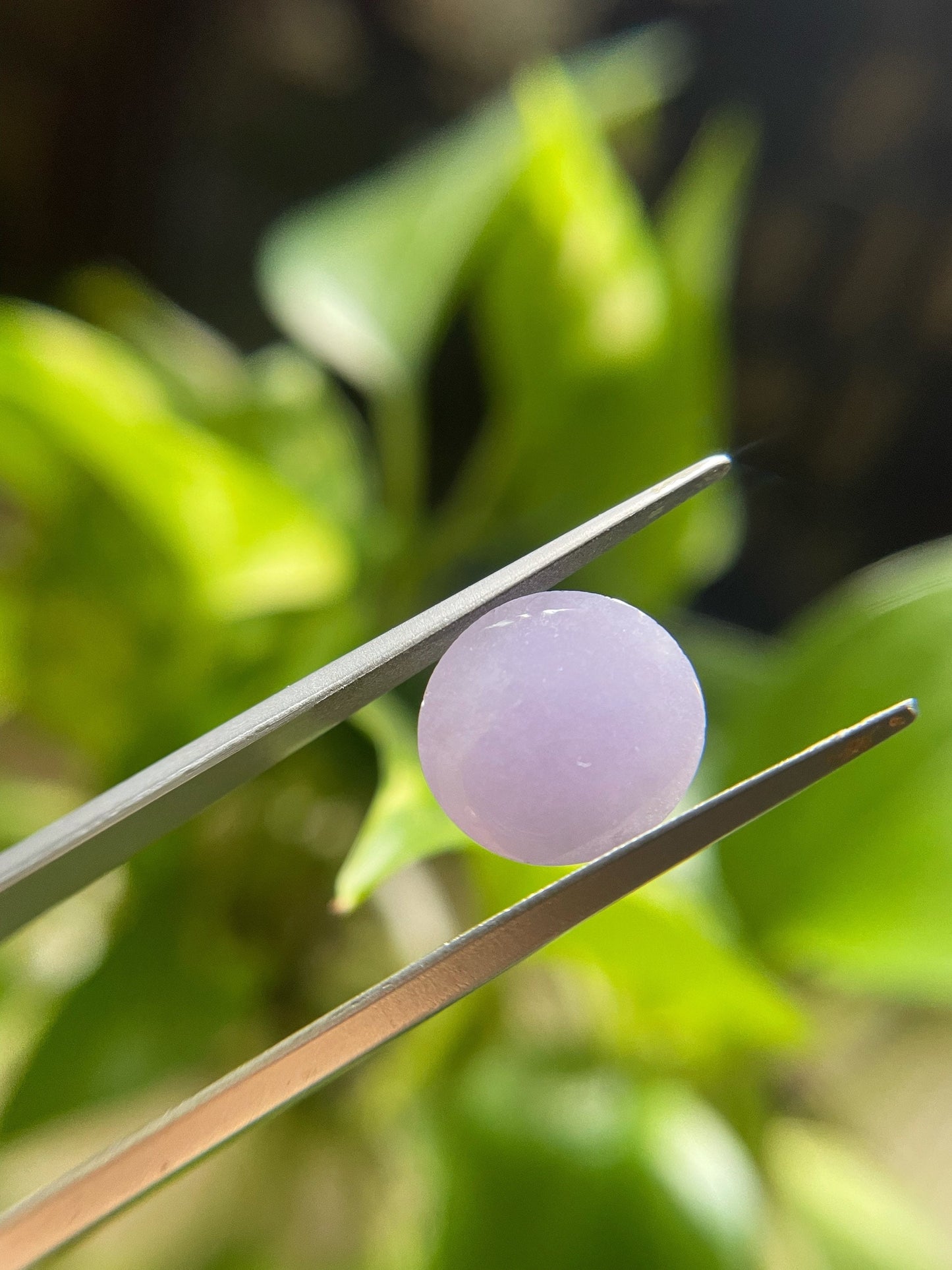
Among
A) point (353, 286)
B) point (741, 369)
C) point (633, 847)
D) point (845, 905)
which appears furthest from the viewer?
point (741, 369)

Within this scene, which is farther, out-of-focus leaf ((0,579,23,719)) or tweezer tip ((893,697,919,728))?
out-of-focus leaf ((0,579,23,719))

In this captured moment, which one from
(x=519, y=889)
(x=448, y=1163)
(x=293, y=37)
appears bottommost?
(x=448, y=1163)

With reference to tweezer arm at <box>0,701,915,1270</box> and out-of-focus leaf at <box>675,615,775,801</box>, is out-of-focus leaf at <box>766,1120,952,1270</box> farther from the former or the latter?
tweezer arm at <box>0,701,915,1270</box>

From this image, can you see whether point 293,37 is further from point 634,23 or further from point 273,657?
point 273,657

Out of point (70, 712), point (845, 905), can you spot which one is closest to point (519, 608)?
point (845, 905)

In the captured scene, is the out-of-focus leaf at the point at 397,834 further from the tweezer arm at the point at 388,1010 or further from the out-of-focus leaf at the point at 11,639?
the out-of-focus leaf at the point at 11,639

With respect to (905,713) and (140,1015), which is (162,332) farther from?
(905,713)

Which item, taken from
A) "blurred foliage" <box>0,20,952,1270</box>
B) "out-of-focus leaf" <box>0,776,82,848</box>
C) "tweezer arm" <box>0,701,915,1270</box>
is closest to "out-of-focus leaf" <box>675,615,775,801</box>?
"blurred foliage" <box>0,20,952,1270</box>

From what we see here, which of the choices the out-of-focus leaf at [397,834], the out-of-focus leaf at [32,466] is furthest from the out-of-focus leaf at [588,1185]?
the out-of-focus leaf at [32,466]
